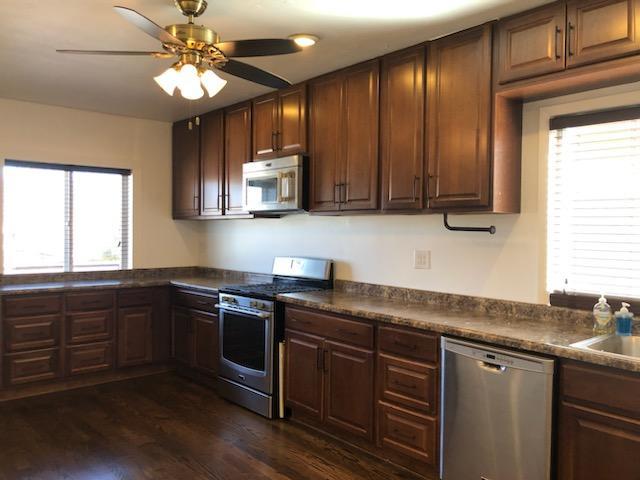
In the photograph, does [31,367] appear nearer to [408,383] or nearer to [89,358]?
[89,358]

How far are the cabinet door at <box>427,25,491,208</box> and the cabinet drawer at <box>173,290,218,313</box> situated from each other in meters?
2.13

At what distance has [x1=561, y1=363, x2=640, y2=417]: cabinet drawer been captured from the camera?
72.2 inches

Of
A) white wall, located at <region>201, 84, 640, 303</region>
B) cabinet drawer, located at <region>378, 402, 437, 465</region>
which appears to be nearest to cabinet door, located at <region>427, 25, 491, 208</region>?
white wall, located at <region>201, 84, 640, 303</region>

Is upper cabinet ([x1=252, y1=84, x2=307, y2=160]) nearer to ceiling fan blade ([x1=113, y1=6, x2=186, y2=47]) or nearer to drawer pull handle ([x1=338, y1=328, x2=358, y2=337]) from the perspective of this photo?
drawer pull handle ([x1=338, y1=328, x2=358, y2=337])

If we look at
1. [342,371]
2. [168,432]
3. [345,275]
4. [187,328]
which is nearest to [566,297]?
[342,371]

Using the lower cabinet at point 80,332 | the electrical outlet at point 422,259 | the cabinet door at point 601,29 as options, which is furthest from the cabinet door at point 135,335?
the cabinet door at point 601,29

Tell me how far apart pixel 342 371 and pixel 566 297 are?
4.29 feet

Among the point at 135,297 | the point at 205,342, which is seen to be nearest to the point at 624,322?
the point at 205,342

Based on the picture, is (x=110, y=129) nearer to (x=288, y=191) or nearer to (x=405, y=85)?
(x=288, y=191)

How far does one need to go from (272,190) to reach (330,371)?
1.41 metres

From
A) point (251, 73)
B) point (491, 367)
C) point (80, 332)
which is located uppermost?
point (251, 73)

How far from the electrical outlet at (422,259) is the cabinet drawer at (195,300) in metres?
1.69

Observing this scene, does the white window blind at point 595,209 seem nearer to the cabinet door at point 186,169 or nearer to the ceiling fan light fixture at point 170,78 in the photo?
the ceiling fan light fixture at point 170,78

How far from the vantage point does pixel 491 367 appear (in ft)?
7.39
